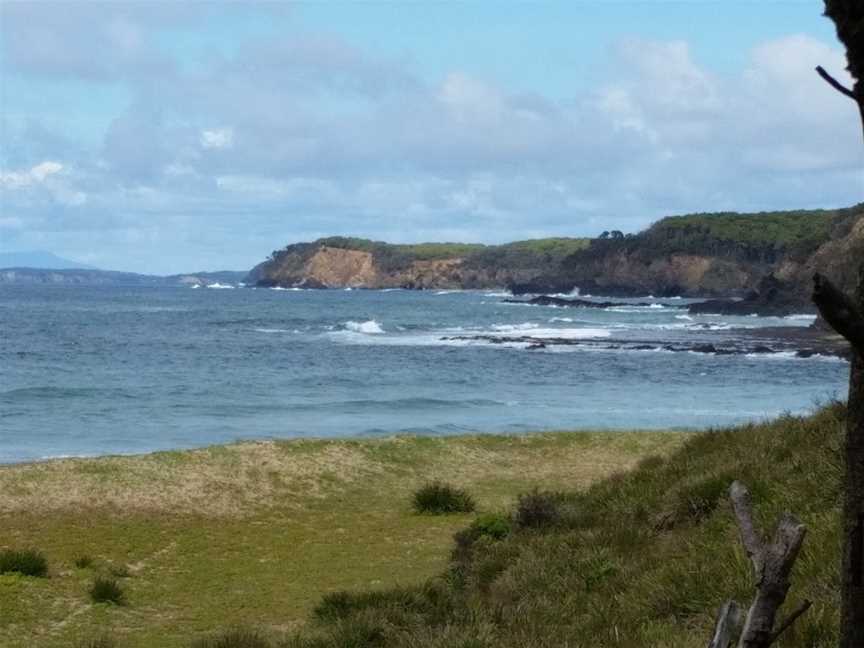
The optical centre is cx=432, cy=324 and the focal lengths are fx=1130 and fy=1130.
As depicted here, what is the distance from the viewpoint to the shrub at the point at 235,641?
772 cm

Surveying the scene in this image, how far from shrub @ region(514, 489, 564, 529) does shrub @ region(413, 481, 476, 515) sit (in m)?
3.78

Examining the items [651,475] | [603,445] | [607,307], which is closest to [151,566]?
[651,475]

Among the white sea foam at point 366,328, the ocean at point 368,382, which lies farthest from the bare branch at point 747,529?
the white sea foam at point 366,328

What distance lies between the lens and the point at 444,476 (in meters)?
17.0

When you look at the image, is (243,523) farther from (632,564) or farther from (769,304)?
(769,304)

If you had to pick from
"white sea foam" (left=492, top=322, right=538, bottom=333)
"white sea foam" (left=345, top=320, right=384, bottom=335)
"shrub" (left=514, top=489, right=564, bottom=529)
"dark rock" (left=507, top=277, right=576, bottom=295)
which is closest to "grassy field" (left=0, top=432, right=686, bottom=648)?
"shrub" (left=514, top=489, right=564, bottom=529)

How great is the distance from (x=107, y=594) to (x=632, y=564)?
5.13 meters

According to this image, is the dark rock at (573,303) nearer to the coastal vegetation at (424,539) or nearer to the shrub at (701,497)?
the coastal vegetation at (424,539)

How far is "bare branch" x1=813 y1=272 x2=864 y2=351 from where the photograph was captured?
1.87 m

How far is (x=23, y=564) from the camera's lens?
10.9 meters

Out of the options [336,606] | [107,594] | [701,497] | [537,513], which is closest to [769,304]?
[537,513]

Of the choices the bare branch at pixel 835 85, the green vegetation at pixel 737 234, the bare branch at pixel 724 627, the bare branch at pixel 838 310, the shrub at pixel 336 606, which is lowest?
the shrub at pixel 336 606

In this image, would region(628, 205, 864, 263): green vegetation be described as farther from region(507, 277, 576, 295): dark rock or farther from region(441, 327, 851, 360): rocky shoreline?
region(441, 327, 851, 360): rocky shoreline

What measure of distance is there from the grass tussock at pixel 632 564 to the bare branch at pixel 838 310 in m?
3.10
